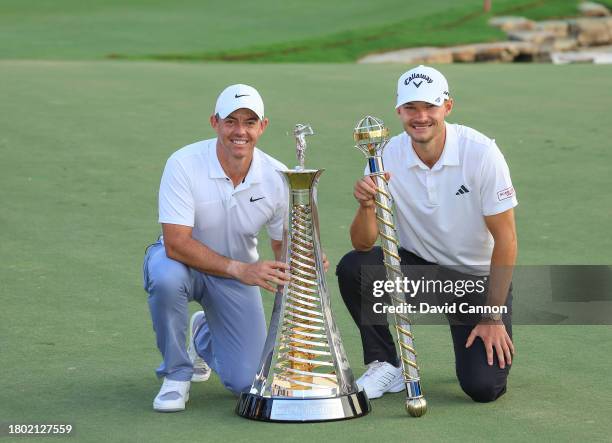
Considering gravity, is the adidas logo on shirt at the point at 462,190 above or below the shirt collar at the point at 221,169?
below

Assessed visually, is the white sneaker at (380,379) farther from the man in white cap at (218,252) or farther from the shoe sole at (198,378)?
the shoe sole at (198,378)

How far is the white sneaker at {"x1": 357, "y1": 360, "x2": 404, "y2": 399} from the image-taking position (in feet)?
15.8

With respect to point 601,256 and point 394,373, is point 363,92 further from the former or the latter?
point 394,373

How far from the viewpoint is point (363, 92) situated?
37.2ft

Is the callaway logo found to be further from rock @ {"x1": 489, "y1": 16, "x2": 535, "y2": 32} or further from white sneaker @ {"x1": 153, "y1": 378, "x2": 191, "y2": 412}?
rock @ {"x1": 489, "y1": 16, "x2": 535, "y2": 32}

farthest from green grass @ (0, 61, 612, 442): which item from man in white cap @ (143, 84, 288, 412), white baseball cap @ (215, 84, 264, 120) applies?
white baseball cap @ (215, 84, 264, 120)

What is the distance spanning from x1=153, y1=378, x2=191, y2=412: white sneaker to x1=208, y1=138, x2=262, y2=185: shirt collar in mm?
A: 796

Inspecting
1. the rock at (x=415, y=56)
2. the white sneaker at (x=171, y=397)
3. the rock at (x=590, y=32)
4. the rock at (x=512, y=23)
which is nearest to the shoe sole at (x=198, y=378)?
the white sneaker at (x=171, y=397)

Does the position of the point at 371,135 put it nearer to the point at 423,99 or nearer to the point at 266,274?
the point at 423,99

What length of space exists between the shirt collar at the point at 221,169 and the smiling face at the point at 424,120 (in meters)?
0.59

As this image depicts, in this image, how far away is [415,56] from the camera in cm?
1695

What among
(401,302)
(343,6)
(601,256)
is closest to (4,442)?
(401,302)

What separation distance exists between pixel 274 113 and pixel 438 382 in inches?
221

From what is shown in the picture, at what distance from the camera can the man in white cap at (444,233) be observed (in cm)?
470
